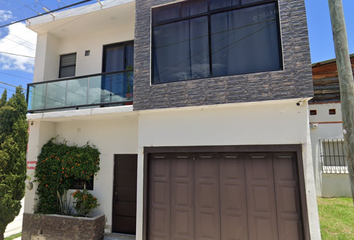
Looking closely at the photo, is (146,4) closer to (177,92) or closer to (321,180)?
(177,92)

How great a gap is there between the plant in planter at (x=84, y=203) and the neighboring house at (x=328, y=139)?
769cm

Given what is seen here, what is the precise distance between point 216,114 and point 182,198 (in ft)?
7.17

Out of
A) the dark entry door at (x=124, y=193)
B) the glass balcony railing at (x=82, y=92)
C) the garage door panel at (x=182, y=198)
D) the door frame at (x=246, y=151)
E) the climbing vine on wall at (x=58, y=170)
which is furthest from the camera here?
the climbing vine on wall at (x=58, y=170)

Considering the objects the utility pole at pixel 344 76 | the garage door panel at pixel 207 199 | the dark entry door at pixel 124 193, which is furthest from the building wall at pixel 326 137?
the dark entry door at pixel 124 193

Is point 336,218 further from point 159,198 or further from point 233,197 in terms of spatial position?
point 159,198

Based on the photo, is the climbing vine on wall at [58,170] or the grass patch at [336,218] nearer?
the grass patch at [336,218]

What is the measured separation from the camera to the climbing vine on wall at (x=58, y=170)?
6.58 metres

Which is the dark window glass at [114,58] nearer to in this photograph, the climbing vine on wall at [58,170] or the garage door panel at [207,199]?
the climbing vine on wall at [58,170]

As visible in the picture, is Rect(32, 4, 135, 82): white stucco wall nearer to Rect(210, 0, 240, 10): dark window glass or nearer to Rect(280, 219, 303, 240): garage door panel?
Rect(210, 0, 240, 10): dark window glass

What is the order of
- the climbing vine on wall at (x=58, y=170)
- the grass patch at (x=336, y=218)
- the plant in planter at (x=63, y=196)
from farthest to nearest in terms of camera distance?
the climbing vine on wall at (x=58, y=170) → the plant in planter at (x=63, y=196) → the grass patch at (x=336, y=218)

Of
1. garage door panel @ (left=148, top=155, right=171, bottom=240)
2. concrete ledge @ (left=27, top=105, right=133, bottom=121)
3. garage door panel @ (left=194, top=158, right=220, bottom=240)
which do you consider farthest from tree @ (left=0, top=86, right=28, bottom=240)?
garage door panel @ (left=194, top=158, right=220, bottom=240)

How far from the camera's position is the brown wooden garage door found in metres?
4.44

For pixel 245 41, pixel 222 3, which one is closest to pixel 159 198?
pixel 245 41

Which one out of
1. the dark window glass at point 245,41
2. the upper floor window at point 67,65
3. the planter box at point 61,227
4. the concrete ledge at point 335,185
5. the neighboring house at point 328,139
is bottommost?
the planter box at point 61,227
